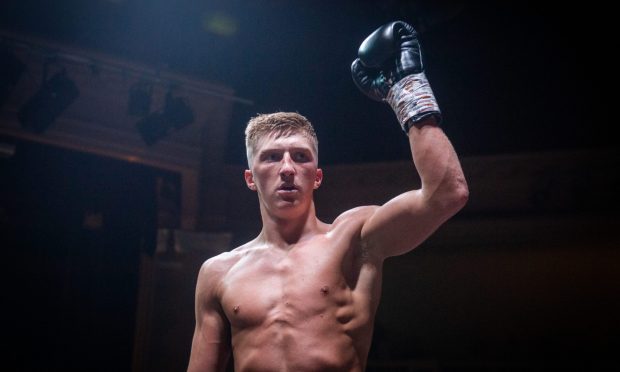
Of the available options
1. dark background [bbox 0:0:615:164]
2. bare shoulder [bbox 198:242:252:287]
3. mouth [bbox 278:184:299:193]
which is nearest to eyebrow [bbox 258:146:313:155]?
mouth [bbox 278:184:299:193]

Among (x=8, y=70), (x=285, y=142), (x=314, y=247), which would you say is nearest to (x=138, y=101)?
(x=8, y=70)

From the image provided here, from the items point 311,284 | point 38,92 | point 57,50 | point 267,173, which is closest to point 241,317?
point 311,284

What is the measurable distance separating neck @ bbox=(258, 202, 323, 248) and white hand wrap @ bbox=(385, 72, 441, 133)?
0.49 m

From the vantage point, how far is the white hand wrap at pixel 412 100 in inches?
84.7

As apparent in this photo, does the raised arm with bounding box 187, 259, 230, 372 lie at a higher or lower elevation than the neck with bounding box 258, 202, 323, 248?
lower

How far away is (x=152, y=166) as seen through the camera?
263 inches

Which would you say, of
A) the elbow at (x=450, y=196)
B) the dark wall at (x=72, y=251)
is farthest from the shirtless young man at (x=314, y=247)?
the dark wall at (x=72, y=251)

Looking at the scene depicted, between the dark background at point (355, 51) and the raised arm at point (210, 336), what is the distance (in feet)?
11.2

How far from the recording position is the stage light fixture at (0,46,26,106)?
5.55m

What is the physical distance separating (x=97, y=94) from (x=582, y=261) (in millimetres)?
4332

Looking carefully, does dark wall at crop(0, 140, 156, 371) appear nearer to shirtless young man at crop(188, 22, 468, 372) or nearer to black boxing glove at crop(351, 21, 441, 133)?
shirtless young man at crop(188, 22, 468, 372)

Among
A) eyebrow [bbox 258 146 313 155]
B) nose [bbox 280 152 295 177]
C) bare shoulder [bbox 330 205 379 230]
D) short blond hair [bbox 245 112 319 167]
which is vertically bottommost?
bare shoulder [bbox 330 205 379 230]

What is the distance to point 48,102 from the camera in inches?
226

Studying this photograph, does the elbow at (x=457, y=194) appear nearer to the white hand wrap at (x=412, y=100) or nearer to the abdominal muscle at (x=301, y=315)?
the white hand wrap at (x=412, y=100)
